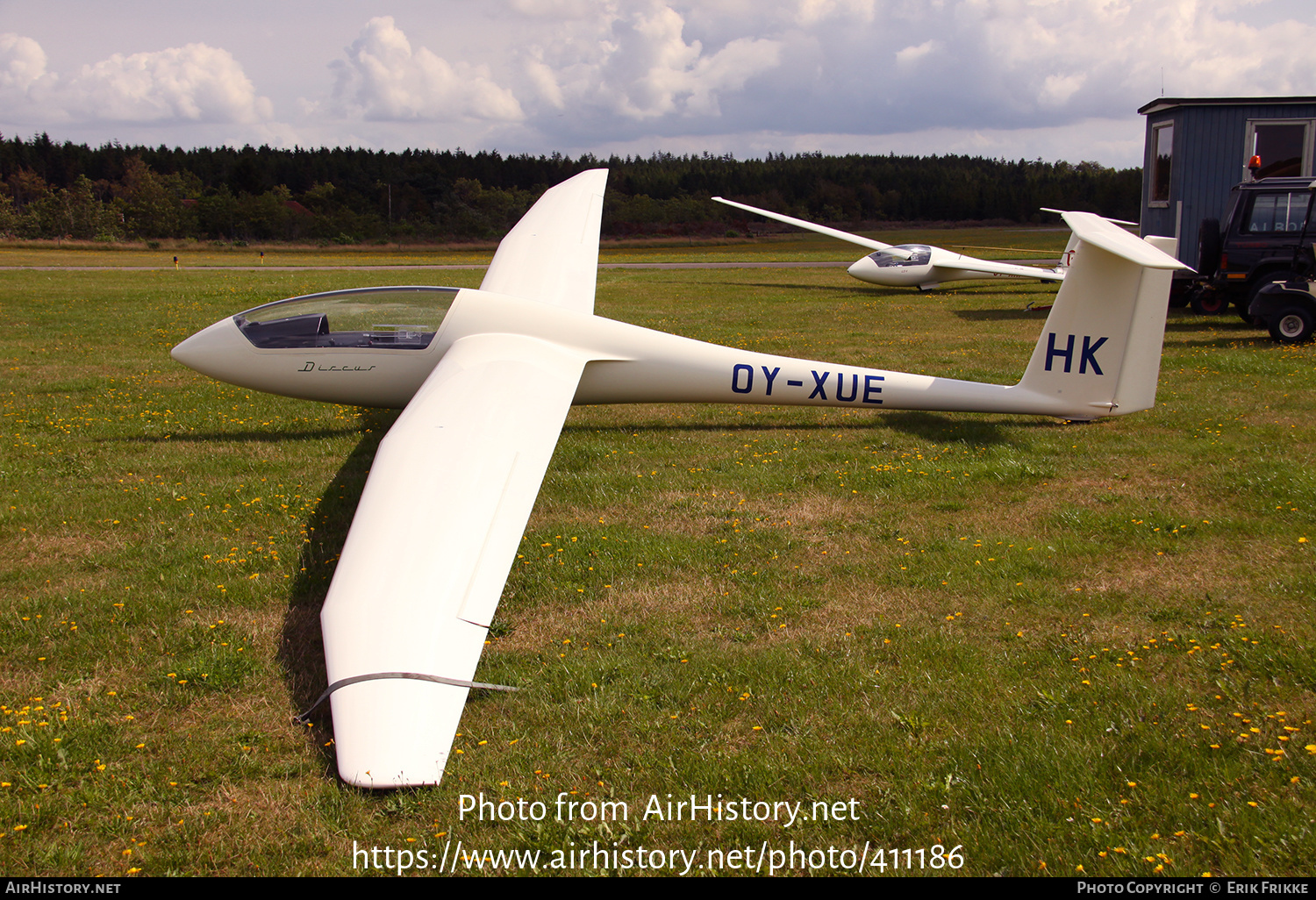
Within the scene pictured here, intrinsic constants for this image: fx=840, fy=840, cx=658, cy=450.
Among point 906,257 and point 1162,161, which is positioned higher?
point 1162,161

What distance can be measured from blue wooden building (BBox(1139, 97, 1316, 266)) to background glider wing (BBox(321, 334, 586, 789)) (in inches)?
759

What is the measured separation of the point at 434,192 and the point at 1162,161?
298ft

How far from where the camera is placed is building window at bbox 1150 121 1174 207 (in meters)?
20.3

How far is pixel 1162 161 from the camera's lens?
2083 cm

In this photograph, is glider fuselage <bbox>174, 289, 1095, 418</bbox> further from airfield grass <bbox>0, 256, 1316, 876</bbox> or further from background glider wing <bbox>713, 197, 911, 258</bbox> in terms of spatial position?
background glider wing <bbox>713, 197, 911, 258</bbox>

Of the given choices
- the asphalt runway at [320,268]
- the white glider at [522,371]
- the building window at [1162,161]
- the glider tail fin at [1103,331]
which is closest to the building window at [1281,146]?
the building window at [1162,161]

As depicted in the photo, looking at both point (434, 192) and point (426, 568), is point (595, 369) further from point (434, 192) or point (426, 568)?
Result: point (434, 192)

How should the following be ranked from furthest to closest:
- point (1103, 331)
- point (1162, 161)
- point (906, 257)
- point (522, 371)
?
1. point (906, 257)
2. point (1162, 161)
3. point (1103, 331)
4. point (522, 371)

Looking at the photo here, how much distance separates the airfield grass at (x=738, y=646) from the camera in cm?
340

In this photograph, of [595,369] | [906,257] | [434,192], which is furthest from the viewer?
[434,192]

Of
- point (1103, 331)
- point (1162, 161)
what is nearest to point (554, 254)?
point (1103, 331)

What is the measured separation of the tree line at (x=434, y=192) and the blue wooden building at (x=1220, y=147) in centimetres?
5828

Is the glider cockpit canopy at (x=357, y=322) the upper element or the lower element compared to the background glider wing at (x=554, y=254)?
lower

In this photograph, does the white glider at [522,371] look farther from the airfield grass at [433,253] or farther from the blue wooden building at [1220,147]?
the airfield grass at [433,253]
